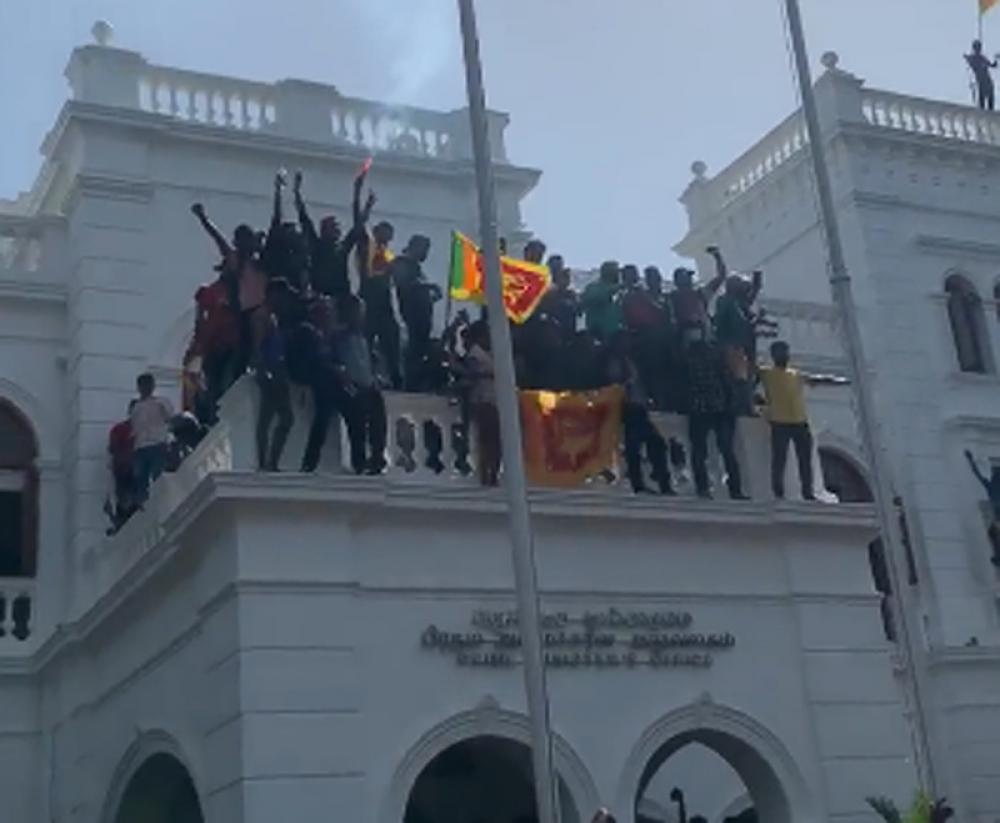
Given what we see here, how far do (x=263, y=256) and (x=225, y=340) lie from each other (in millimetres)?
822

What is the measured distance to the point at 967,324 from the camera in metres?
21.4

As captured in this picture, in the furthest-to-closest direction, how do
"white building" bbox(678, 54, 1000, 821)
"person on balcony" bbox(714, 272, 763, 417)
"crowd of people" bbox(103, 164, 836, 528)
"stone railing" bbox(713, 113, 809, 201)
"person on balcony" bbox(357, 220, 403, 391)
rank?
"stone railing" bbox(713, 113, 809, 201), "white building" bbox(678, 54, 1000, 821), "person on balcony" bbox(714, 272, 763, 417), "person on balcony" bbox(357, 220, 403, 391), "crowd of people" bbox(103, 164, 836, 528)

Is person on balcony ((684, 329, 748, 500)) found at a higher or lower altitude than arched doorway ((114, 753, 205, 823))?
higher

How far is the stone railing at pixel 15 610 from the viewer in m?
15.5

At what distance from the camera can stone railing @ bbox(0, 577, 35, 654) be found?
15492 mm

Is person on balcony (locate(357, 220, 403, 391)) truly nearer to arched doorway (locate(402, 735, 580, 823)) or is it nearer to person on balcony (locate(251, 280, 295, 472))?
person on balcony (locate(251, 280, 295, 472))

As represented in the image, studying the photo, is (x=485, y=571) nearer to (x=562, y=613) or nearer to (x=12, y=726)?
(x=562, y=613)

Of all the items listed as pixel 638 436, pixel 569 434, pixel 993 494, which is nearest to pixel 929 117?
pixel 993 494

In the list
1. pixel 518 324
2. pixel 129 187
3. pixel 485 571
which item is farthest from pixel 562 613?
pixel 129 187

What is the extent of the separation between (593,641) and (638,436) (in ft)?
5.71

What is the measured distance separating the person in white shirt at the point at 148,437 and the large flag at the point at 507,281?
3450 mm

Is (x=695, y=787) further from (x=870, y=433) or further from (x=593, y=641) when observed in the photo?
(x=870, y=433)

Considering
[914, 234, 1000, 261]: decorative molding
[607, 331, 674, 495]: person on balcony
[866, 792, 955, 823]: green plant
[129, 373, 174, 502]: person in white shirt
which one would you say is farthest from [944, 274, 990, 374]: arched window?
[129, 373, 174, 502]: person in white shirt

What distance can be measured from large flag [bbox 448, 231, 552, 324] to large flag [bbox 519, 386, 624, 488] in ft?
2.39
